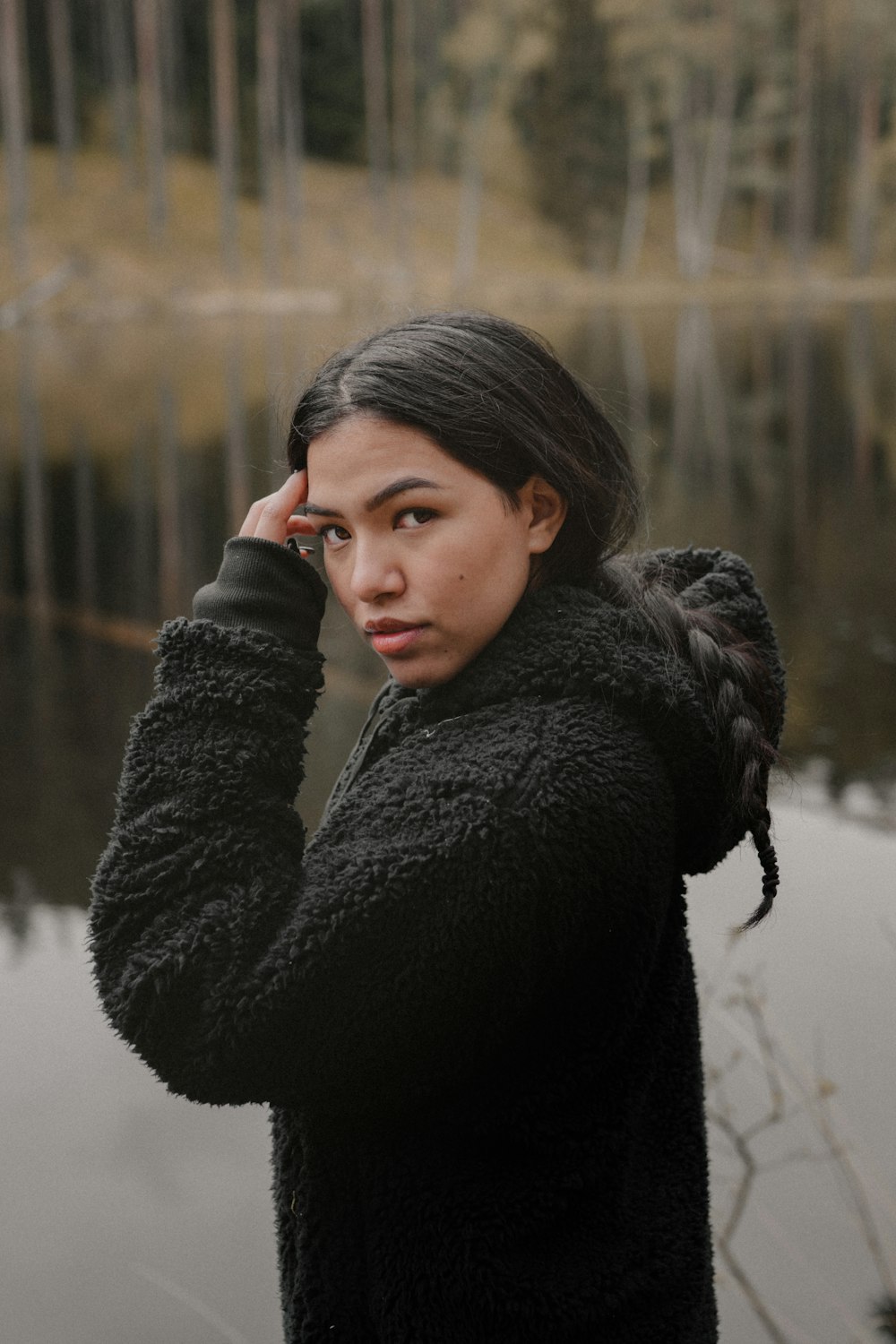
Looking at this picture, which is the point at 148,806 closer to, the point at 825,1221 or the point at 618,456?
the point at 618,456

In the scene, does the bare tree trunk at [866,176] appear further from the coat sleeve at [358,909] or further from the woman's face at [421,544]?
the coat sleeve at [358,909]

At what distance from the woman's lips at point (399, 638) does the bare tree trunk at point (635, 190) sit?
143 ft

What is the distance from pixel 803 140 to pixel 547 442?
47491 millimetres

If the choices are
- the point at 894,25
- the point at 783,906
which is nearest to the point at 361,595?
the point at 783,906

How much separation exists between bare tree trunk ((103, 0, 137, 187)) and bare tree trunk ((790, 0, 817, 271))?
19503mm

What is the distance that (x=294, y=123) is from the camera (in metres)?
41.4

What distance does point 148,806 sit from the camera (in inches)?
47.4

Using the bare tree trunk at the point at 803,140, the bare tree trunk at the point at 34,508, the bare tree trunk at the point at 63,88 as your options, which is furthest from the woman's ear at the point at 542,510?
the bare tree trunk at the point at 803,140

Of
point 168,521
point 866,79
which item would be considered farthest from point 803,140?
point 168,521

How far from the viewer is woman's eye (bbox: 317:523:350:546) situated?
132 centimetres

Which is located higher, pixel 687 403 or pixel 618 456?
pixel 618 456

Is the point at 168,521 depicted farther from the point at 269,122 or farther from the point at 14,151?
the point at 269,122

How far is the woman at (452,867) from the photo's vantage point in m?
1.12

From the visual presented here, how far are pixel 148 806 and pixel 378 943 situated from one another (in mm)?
231
